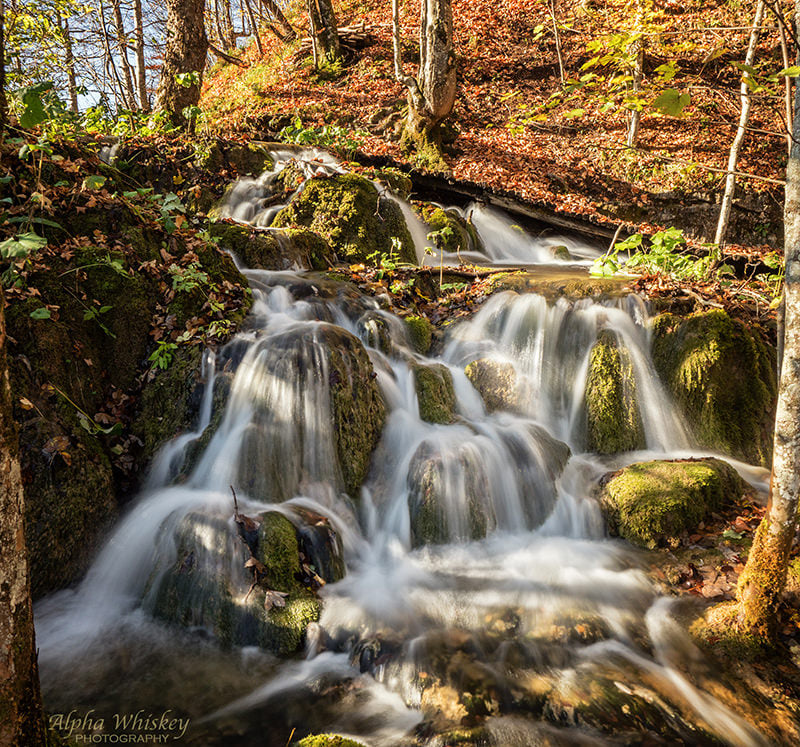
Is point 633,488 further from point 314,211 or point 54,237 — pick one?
point 314,211

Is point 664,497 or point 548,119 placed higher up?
point 548,119

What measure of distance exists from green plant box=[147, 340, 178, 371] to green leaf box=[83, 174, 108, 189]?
1.80 metres

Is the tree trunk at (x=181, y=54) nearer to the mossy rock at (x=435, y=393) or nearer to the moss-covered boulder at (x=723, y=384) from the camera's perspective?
the mossy rock at (x=435, y=393)

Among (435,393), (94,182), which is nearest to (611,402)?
(435,393)

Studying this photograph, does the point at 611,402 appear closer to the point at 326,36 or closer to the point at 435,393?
the point at 435,393

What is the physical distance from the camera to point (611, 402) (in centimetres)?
600

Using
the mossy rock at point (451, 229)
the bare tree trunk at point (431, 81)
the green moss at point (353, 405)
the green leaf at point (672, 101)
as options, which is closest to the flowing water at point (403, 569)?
the green moss at point (353, 405)

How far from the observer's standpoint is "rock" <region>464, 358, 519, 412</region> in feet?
20.5

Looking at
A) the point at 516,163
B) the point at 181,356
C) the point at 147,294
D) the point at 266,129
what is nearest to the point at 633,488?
the point at 181,356

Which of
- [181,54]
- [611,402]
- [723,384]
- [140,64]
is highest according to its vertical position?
[140,64]

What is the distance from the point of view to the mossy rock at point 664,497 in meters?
4.53

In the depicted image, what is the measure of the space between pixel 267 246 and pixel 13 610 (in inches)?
253

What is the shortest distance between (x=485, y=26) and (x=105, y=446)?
1902 centimetres

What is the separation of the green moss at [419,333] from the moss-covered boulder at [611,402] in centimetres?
215
